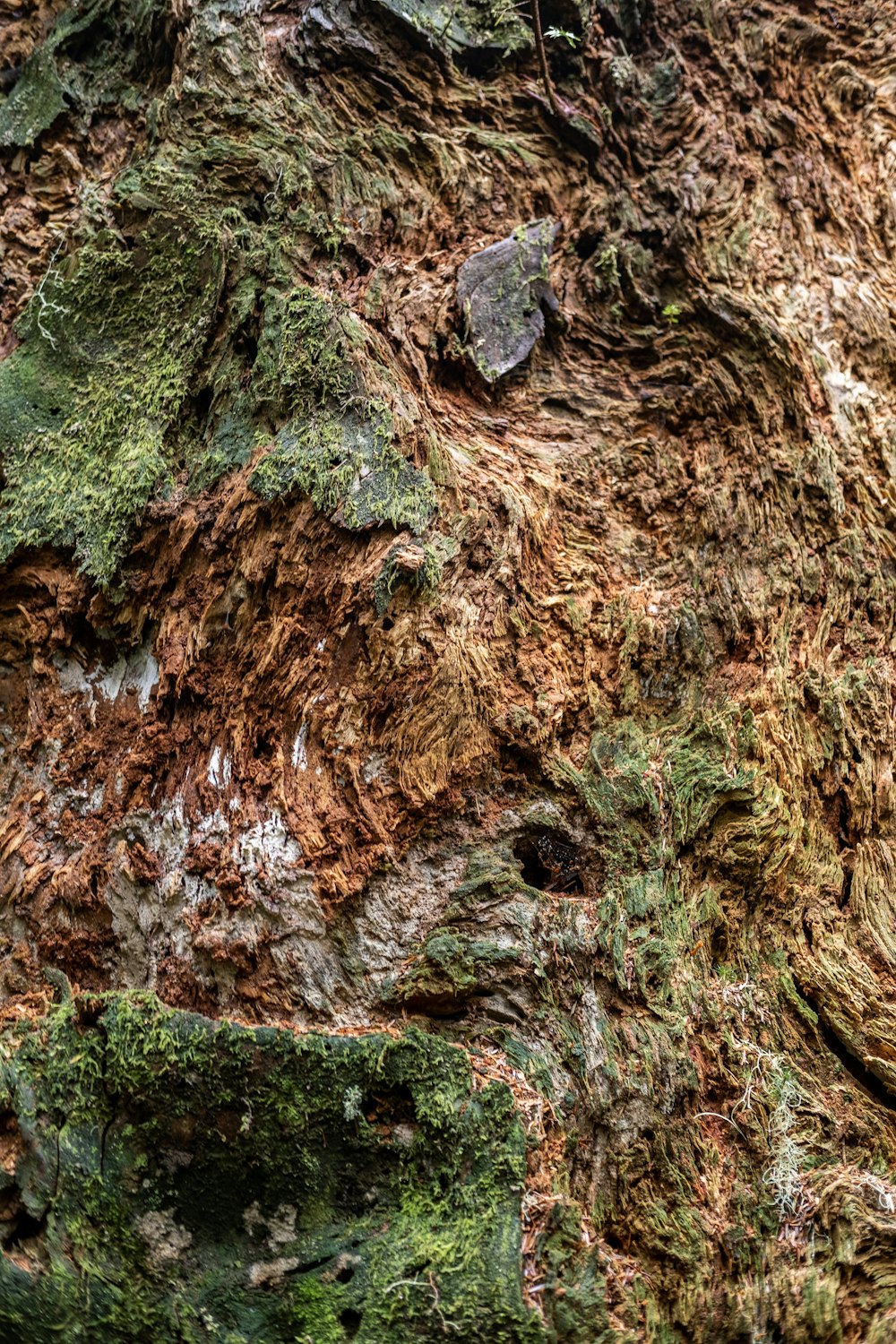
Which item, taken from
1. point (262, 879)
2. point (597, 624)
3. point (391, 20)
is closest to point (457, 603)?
point (597, 624)

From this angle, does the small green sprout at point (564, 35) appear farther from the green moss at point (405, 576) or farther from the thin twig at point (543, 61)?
the green moss at point (405, 576)

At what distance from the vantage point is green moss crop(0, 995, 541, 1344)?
257 cm

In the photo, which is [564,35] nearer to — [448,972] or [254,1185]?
[448,972]

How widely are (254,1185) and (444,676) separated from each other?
174 centimetres

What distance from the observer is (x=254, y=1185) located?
2727mm

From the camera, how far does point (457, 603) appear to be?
3504 mm

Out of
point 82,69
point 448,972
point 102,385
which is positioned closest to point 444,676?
point 448,972

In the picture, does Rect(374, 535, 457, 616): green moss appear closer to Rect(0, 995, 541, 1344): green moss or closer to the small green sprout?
Rect(0, 995, 541, 1344): green moss

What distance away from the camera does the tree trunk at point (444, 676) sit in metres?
2.73

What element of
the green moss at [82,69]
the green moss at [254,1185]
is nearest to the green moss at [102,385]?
the green moss at [82,69]

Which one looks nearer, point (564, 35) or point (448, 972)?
point (448, 972)

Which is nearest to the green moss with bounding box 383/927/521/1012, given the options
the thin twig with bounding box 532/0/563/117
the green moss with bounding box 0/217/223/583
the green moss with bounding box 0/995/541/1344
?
the green moss with bounding box 0/995/541/1344

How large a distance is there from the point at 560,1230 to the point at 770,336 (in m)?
3.81

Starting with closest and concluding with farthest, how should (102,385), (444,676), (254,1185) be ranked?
(254,1185) < (444,676) < (102,385)
